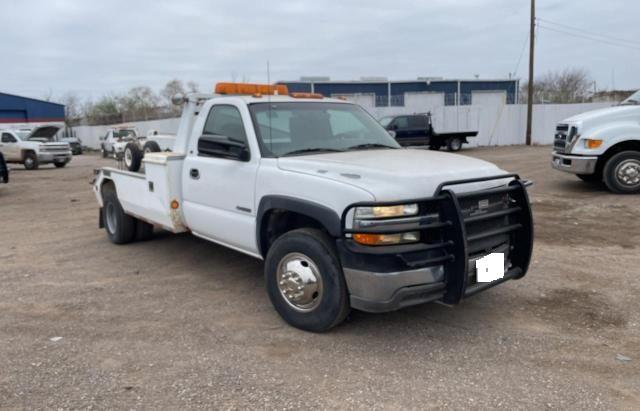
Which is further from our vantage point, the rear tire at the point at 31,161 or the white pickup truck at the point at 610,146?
the rear tire at the point at 31,161

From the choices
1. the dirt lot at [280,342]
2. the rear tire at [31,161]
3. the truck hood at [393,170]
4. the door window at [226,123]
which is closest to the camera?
the dirt lot at [280,342]

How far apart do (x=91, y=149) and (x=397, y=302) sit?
4488 centimetres

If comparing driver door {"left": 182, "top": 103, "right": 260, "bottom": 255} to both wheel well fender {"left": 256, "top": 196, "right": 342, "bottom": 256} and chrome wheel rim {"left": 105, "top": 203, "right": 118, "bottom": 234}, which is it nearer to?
wheel well fender {"left": 256, "top": 196, "right": 342, "bottom": 256}

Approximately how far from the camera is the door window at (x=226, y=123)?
496 cm

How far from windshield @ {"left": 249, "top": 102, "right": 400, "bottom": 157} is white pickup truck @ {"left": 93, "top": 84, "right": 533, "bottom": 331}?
0.01 metres

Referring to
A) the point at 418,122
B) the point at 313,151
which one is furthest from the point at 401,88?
the point at 313,151

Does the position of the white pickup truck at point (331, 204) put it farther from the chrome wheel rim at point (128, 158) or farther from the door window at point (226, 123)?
the chrome wheel rim at point (128, 158)

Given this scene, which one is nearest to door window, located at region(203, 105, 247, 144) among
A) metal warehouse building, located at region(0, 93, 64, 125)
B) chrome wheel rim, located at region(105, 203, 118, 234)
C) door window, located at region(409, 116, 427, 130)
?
chrome wheel rim, located at region(105, 203, 118, 234)

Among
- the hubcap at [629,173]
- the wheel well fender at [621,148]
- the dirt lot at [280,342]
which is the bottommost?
the dirt lot at [280,342]

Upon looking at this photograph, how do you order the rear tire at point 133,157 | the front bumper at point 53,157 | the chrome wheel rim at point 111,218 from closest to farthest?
the rear tire at point 133,157 < the chrome wheel rim at point 111,218 < the front bumper at point 53,157

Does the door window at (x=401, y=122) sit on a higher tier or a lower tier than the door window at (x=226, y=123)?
higher

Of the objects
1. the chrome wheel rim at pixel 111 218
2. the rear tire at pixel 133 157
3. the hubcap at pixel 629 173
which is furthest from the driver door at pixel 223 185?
the hubcap at pixel 629 173

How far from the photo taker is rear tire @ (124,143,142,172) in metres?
6.77

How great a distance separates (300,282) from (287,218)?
63 cm
